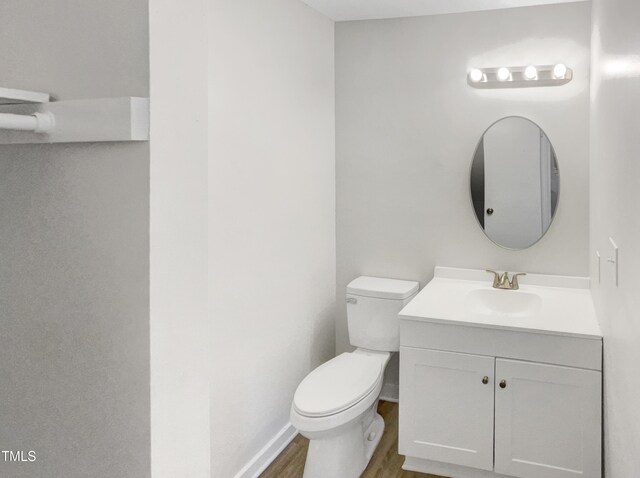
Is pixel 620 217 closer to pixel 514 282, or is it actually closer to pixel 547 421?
pixel 547 421

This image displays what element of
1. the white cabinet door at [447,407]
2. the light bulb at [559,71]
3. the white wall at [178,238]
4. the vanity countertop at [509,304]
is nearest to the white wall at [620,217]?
the vanity countertop at [509,304]

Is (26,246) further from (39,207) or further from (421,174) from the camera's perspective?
(421,174)

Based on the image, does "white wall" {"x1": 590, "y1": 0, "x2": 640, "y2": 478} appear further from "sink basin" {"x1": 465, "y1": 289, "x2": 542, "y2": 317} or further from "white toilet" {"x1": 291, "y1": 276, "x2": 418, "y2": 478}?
"white toilet" {"x1": 291, "y1": 276, "x2": 418, "y2": 478}

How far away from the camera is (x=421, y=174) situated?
10.9 feet

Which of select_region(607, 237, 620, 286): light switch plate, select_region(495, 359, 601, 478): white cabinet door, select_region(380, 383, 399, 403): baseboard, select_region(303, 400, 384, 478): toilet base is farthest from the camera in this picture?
select_region(380, 383, 399, 403): baseboard

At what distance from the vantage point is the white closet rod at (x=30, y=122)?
2.86ft

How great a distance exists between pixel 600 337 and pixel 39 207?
2.09 m

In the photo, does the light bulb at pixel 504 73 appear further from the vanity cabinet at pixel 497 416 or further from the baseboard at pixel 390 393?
the baseboard at pixel 390 393

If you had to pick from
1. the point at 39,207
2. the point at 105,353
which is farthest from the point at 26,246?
the point at 105,353

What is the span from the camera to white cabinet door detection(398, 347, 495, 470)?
2.49m

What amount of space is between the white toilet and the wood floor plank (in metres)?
0.05

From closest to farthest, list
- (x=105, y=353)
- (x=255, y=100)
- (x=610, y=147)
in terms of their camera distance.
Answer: (x=105, y=353), (x=610, y=147), (x=255, y=100)

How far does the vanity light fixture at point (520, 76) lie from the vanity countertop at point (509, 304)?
1.04 meters

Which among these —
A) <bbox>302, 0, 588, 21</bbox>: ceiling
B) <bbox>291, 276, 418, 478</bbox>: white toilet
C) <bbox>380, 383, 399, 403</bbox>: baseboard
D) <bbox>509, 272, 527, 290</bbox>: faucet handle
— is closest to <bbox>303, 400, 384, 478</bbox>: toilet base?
<bbox>291, 276, 418, 478</bbox>: white toilet
